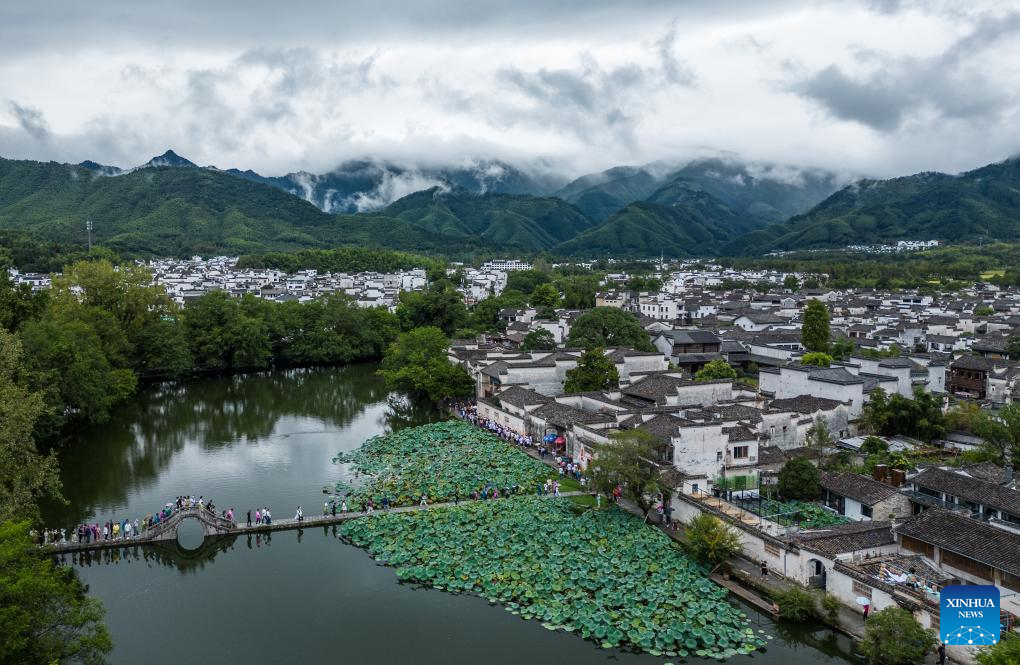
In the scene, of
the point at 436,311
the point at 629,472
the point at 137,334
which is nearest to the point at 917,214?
the point at 436,311

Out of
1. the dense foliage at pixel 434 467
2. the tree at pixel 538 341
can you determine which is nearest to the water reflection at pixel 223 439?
the dense foliage at pixel 434 467

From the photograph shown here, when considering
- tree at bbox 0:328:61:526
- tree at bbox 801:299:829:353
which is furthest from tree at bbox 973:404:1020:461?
tree at bbox 0:328:61:526

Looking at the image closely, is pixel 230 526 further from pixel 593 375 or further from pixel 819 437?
pixel 819 437

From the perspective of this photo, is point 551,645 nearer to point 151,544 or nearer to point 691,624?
point 691,624

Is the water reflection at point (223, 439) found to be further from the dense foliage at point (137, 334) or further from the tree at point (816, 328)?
the tree at point (816, 328)

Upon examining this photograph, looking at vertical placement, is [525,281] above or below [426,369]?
above

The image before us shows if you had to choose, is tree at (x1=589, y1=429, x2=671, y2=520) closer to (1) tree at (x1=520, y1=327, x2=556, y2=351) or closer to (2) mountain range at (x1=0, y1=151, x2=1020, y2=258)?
(1) tree at (x1=520, y1=327, x2=556, y2=351)

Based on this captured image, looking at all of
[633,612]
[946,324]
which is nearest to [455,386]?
[633,612]
